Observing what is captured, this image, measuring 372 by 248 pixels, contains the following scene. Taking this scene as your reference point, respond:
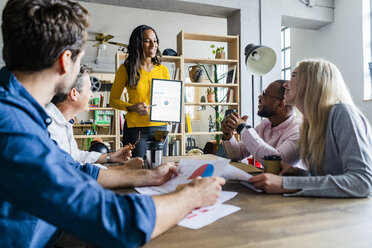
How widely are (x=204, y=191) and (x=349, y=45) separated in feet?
15.8

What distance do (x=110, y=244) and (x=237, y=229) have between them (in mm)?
315

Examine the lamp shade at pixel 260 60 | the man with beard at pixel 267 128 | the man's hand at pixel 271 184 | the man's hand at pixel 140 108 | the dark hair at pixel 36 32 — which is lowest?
the man's hand at pixel 271 184

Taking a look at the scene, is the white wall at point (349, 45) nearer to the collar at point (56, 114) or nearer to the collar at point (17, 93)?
the collar at point (56, 114)

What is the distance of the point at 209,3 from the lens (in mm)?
4059

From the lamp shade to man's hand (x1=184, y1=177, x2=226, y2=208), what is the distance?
1815 millimetres

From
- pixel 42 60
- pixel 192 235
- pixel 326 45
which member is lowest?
pixel 192 235

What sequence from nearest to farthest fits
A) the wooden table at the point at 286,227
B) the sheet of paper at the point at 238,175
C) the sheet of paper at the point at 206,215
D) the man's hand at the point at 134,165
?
the wooden table at the point at 286,227 → the sheet of paper at the point at 206,215 → the sheet of paper at the point at 238,175 → the man's hand at the point at 134,165

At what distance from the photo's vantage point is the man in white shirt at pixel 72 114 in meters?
1.66

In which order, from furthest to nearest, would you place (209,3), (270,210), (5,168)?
(209,3) < (270,210) < (5,168)

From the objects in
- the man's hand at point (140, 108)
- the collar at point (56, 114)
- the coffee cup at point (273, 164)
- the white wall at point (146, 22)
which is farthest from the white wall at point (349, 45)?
the collar at point (56, 114)

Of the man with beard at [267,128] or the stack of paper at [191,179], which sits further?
the man with beard at [267,128]

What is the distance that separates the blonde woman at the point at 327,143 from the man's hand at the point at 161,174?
341 millimetres

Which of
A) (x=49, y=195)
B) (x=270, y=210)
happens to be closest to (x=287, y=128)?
(x=270, y=210)

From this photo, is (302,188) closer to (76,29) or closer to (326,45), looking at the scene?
(76,29)
